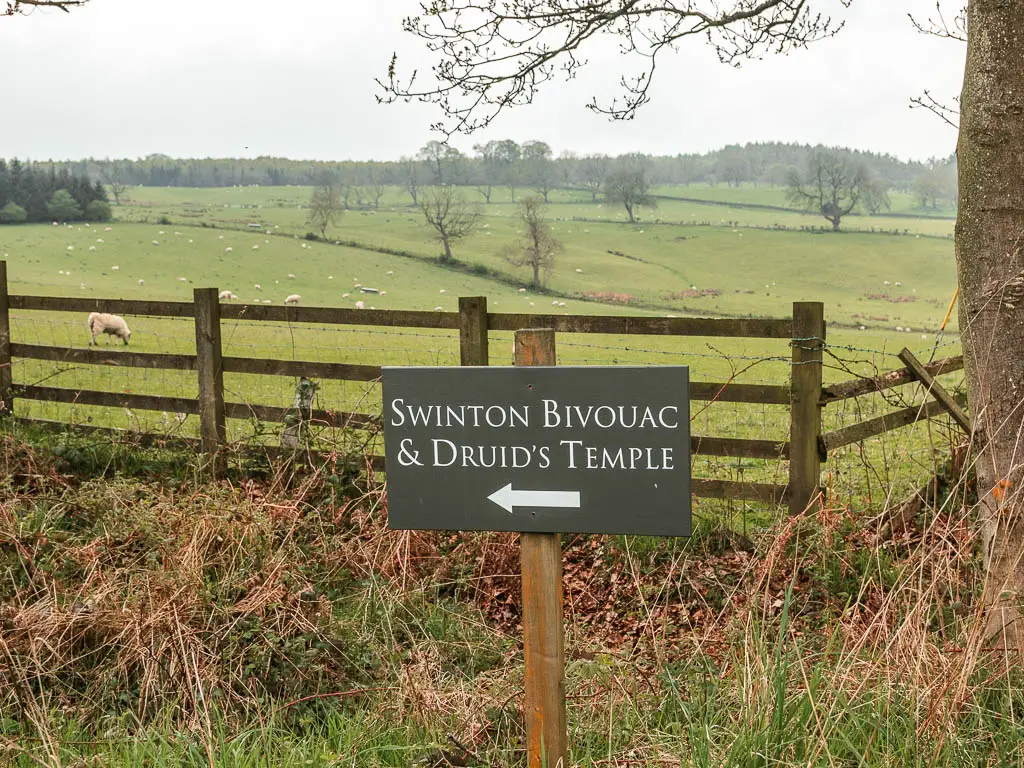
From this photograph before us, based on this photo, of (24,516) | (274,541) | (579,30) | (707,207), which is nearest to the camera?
(274,541)

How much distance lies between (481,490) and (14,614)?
3.03 meters

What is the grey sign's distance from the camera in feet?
8.97

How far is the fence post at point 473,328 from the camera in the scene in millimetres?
7043

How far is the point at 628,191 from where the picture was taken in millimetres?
111750

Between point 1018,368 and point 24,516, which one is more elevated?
point 1018,368

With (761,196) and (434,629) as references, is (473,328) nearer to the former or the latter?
(434,629)

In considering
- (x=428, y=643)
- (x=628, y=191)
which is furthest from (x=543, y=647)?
(x=628, y=191)

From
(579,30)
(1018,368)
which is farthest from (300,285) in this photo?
(1018,368)

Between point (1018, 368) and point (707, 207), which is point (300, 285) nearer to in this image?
point (1018, 368)

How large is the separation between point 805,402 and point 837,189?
10702cm

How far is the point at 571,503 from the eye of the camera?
2793 mm

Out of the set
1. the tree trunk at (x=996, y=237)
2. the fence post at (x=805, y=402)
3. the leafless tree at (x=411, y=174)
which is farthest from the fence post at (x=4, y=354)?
the leafless tree at (x=411, y=174)

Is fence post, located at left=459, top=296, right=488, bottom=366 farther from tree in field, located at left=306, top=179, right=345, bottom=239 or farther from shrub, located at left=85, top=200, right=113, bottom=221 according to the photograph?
tree in field, located at left=306, top=179, right=345, bottom=239

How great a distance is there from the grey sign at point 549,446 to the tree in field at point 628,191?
→ 4166 inches
